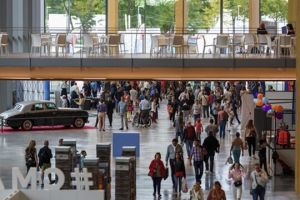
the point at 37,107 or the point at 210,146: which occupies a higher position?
the point at 37,107

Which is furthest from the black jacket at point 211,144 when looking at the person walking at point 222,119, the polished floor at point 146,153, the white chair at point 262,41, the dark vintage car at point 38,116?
the dark vintage car at point 38,116

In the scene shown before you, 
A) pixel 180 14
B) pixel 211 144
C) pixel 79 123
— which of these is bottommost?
pixel 79 123

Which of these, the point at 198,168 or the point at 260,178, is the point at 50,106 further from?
the point at 260,178

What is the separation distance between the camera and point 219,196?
22.9 meters

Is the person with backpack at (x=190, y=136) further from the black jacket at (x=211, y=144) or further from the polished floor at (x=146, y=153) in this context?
the black jacket at (x=211, y=144)

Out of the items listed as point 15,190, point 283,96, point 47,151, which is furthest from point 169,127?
point 15,190

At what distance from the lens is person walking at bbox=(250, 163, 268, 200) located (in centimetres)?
2500

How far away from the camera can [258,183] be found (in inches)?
987

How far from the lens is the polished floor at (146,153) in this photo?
28.2 m

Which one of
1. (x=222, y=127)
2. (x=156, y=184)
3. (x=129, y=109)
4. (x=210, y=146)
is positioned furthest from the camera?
(x=129, y=109)

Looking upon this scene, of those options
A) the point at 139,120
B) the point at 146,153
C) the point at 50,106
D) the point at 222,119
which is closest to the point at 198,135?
the point at 146,153

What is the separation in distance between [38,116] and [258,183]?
63.6 feet

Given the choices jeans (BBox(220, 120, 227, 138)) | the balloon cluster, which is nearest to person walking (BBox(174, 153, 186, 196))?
the balloon cluster

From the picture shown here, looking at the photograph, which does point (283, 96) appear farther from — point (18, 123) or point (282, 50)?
point (18, 123)
